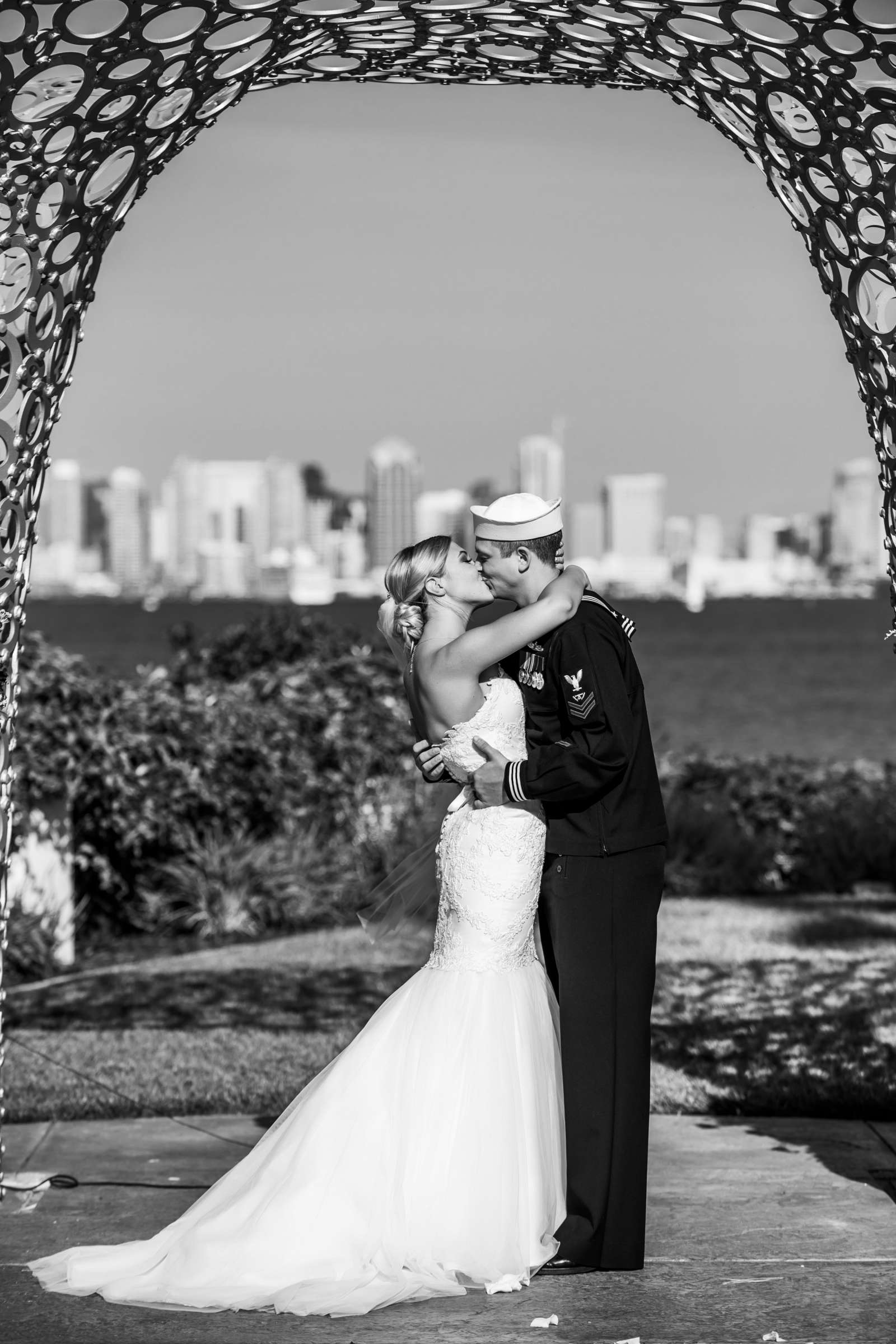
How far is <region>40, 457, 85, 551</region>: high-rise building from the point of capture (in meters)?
114

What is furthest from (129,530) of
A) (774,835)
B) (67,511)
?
(774,835)

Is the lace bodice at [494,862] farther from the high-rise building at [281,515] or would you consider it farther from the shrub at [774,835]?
the high-rise building at [281,515]

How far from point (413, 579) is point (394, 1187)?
1.77 metres

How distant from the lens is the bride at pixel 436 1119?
454cm

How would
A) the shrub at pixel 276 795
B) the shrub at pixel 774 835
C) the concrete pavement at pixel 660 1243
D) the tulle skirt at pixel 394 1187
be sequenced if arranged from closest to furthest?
1. the concrete pavement at pixel 660 1243
2. the tulle skirt at pixel 394 1187
3. the shrub at pixel 276 795
4. the shrub at pixel 774 835

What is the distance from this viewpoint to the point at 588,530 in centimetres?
11231

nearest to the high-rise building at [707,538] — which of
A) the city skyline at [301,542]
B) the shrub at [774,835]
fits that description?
the city skyline at [301,542]

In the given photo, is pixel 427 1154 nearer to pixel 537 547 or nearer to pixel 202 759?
pixel 537 547

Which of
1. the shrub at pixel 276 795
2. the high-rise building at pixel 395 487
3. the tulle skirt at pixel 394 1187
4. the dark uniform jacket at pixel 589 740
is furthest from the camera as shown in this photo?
the high-rise building at pixel 395 487

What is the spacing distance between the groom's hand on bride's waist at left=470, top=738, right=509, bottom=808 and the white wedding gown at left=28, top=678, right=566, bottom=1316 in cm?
6

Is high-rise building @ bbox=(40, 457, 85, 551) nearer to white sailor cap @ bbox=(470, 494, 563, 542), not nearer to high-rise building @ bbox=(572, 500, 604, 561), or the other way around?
high-rise building @ bbox=(572, 500, 604, 561)

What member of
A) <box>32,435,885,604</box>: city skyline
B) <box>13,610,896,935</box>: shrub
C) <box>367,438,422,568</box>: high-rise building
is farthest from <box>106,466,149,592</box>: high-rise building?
<box>13,610,896,935</box>: shrub

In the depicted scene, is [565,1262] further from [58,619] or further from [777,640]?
[58,619]

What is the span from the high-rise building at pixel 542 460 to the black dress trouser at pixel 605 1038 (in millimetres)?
77484
